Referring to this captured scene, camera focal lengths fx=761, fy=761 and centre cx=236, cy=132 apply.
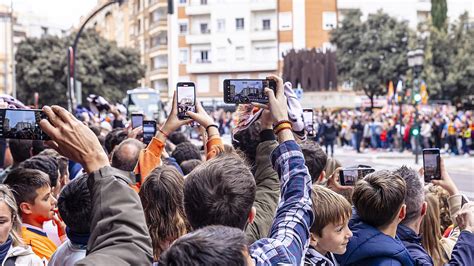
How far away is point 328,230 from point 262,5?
219ft

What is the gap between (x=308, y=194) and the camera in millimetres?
3141

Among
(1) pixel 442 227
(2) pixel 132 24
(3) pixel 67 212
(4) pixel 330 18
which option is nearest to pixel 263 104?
(3) pixel 67 212

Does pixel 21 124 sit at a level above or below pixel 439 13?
below

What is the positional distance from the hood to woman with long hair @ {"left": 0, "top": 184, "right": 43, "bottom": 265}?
5.21 ft

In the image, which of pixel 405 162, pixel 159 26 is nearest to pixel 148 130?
pixel 405 162

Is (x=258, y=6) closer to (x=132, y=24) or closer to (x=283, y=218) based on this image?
(x=132, y=24)

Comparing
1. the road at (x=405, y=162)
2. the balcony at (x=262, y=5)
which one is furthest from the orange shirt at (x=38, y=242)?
the balcony at (x=262, y=5)

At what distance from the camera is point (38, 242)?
15.1 feet

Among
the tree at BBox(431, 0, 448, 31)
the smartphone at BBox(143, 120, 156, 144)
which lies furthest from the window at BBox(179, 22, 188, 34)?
the smartphone at BBox(143, 120, 156, 144)

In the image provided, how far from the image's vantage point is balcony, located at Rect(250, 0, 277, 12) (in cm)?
6869

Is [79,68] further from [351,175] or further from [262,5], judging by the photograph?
[351,175]

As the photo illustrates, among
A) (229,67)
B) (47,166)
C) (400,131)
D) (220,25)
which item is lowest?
(400,131)

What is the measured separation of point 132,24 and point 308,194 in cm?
7951

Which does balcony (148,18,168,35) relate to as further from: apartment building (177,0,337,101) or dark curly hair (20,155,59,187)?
dark curly hair (20,155,59,187)
